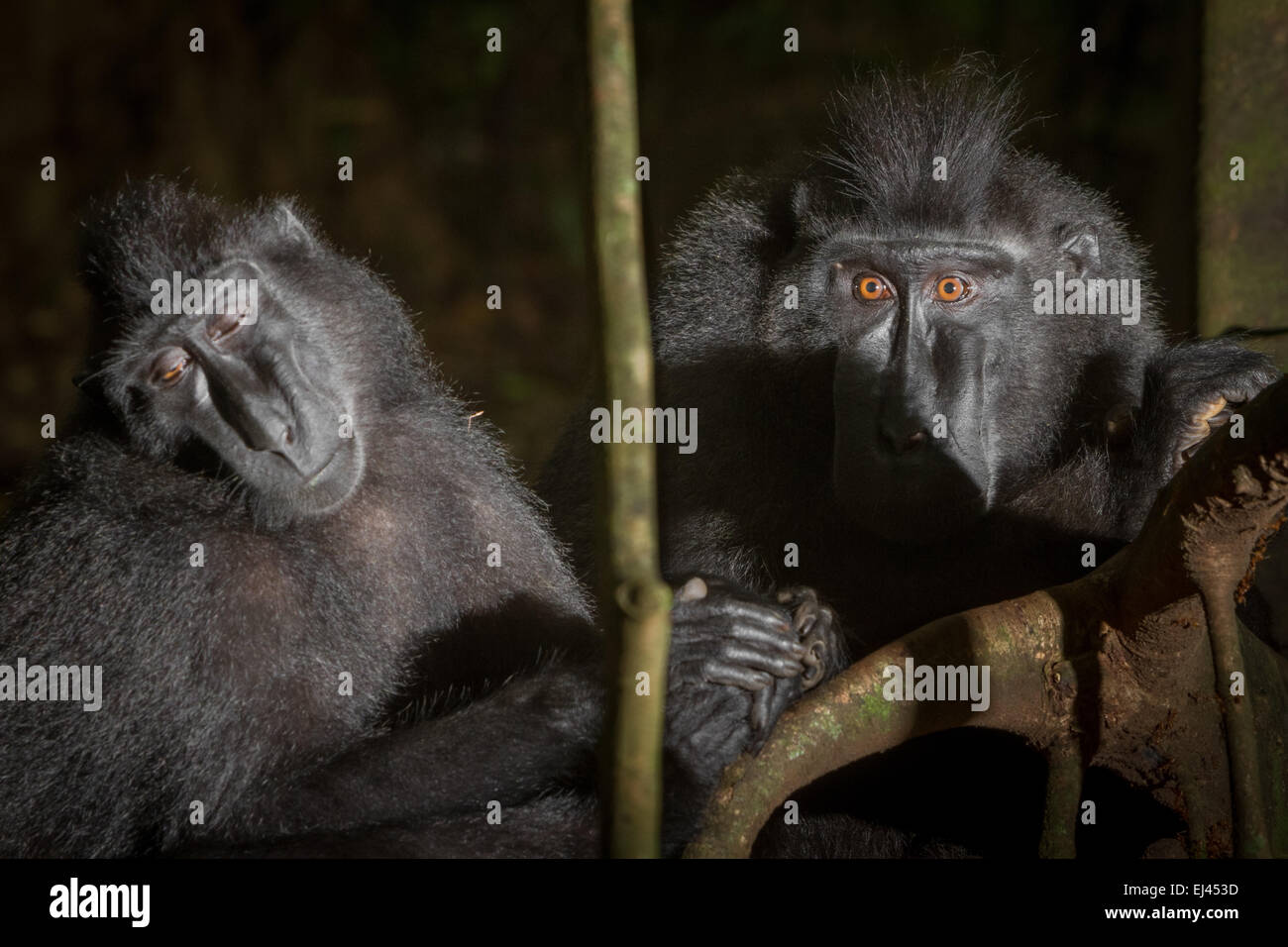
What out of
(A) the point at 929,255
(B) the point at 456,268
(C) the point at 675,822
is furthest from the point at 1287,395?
(B) the point at 456,268

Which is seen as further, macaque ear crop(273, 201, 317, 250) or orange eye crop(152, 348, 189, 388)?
macaque ear crop(273, 201, 317, 250)

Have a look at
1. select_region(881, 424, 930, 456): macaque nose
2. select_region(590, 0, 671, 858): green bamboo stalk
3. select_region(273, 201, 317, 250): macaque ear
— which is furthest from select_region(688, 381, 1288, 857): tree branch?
select_region(273, 201, 317, 250): macaque ear

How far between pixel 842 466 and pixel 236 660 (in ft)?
6.06

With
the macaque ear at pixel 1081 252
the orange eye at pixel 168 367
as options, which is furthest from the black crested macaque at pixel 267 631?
the macaque ear at pixel 1081 252

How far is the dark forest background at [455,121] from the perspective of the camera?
28.9ft

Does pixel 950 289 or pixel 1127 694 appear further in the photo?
pixel 950 289

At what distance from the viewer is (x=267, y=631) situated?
3.97 metres

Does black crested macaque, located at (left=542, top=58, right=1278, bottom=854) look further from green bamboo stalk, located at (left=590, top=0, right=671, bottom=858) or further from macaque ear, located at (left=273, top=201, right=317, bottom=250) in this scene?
green bamboo stalk, located at (left=590, top=0, right=671, bottom=858)

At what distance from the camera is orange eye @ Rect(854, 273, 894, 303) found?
4.54m

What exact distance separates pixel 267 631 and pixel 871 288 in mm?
2149

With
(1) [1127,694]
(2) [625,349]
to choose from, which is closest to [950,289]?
(1) [1127,694]

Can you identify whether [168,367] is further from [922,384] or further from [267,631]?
[922,384]

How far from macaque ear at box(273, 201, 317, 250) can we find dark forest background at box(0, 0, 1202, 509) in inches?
174
